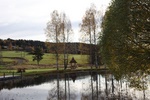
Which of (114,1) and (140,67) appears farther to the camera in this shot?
(114,1)

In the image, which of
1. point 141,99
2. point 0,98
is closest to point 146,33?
point 141,99

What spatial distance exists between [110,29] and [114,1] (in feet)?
8.71

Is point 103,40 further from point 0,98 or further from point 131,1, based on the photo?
point 0,98

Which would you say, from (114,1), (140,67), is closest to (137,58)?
(140,67)

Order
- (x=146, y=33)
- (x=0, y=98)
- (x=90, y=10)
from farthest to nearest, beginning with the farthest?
(x=90, y=10), (x=0, y=98), (x=146, y=33)

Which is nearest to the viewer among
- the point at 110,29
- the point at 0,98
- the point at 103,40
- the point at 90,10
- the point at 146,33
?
the point at 146,33

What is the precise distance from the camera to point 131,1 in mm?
23422

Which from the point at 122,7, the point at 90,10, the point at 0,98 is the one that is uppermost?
the point at 90,10

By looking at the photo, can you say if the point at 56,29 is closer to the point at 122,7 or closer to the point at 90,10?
the point at 90,10

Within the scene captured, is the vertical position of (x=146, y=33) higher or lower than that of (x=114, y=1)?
lower

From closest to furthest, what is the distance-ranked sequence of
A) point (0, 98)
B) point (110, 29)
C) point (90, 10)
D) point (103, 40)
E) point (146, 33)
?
point (146, 33)
point (110, 29)
point (103, 40)
point (0, 98)
point (90, 10)

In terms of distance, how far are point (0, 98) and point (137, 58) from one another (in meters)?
17.6

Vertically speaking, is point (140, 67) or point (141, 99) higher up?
point (140, 67)

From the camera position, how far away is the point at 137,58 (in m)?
23.4
